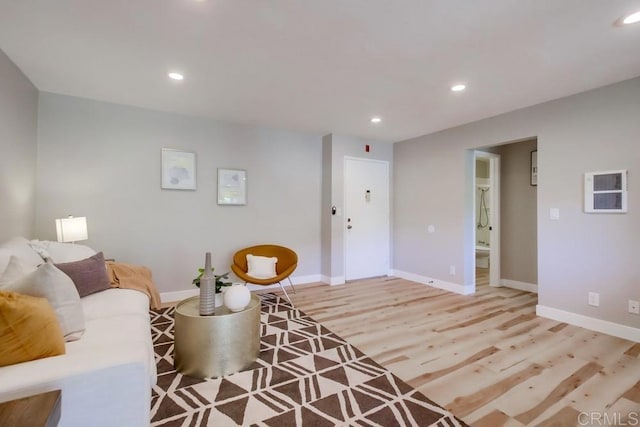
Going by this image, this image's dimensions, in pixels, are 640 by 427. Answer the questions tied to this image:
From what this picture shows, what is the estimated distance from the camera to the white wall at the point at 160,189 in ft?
10.8

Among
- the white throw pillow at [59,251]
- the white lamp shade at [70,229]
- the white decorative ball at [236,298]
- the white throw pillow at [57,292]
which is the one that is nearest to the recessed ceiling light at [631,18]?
the white decorative ball at [236,298]

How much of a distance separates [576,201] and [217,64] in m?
3.74

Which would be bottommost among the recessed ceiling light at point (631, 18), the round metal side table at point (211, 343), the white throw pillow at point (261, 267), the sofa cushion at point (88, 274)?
the round metal side table at point (211, 343)

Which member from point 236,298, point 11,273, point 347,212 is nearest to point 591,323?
point 347,212

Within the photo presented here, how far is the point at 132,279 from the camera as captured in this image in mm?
2852

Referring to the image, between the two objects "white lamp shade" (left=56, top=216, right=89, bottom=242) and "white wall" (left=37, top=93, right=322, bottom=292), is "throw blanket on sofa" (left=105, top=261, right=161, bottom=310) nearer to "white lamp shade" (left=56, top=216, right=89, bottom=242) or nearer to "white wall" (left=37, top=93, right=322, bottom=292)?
"white lamp shade" (left=56, top=216, right=89, bottom=242)

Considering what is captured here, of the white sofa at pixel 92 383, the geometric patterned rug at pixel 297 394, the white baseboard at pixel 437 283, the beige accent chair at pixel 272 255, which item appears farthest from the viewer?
the white baseboard at pixel 437 283

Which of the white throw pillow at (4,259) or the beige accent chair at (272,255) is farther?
the beige accent chair at (272,255)

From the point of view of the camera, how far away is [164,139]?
376 cm

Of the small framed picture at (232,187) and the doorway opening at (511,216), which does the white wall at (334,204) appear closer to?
the small framed picture at (232,187)

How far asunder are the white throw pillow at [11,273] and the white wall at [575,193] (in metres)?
4.46

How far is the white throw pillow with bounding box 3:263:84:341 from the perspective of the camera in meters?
1.42

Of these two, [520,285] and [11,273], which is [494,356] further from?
[11,273]

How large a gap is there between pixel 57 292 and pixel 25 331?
1.29 feet
